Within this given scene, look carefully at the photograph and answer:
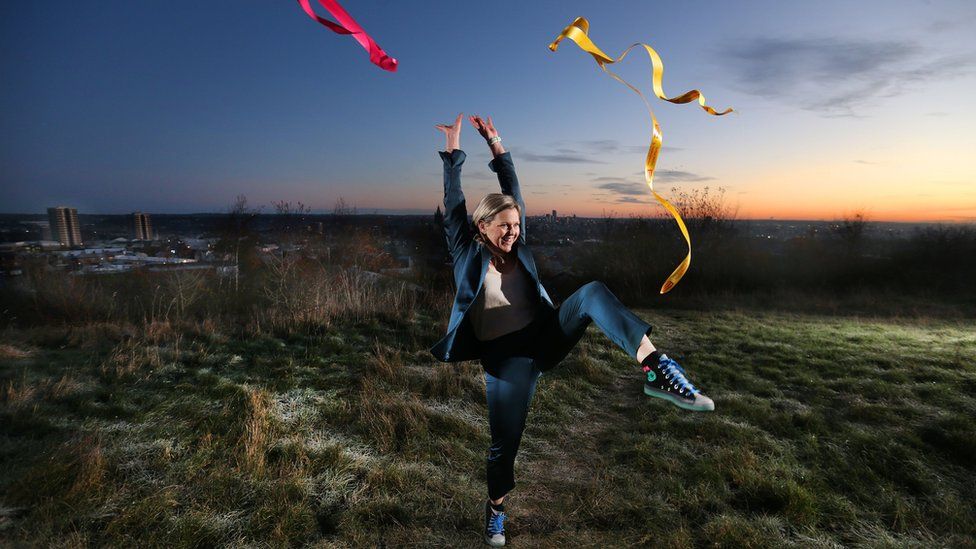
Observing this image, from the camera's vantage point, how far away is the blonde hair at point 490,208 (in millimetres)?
2941

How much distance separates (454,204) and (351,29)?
1.16 m

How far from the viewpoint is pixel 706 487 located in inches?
163

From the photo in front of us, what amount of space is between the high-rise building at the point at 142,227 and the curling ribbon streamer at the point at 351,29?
27011mm

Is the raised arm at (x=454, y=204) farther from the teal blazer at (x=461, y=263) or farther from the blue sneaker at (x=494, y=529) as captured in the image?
the blue sneaker at (x=494, y=529)

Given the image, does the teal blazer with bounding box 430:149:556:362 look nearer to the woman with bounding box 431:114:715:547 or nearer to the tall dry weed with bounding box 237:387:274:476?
the woman with bounding box 431:114:715:547

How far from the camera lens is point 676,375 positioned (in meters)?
2.67

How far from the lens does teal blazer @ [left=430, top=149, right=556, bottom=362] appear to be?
9.77 ft

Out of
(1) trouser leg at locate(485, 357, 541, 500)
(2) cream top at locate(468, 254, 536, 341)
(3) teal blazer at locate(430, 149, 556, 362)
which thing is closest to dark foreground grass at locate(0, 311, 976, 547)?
(1) trouser leg at locate(485, 357, 541, 500)

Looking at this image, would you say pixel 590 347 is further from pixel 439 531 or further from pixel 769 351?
pixel 439 531

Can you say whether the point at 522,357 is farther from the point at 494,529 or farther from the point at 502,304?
the point at 494,529

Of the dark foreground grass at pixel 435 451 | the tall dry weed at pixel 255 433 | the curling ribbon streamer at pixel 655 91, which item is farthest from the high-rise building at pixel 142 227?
the curling ribbon streamer at pixel 655 91

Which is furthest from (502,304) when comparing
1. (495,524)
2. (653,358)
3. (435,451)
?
(435,451)

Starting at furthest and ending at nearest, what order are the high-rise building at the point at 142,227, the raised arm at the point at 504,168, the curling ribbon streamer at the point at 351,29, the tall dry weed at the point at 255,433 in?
the high-rise building at the point at 142,227
the tall dry weed at the point at 255,433
the raised arm at the point at 504,168
the curling ribbon streamer at the point at 351,29

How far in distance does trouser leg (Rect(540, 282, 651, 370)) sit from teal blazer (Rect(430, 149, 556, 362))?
9.4 inches
